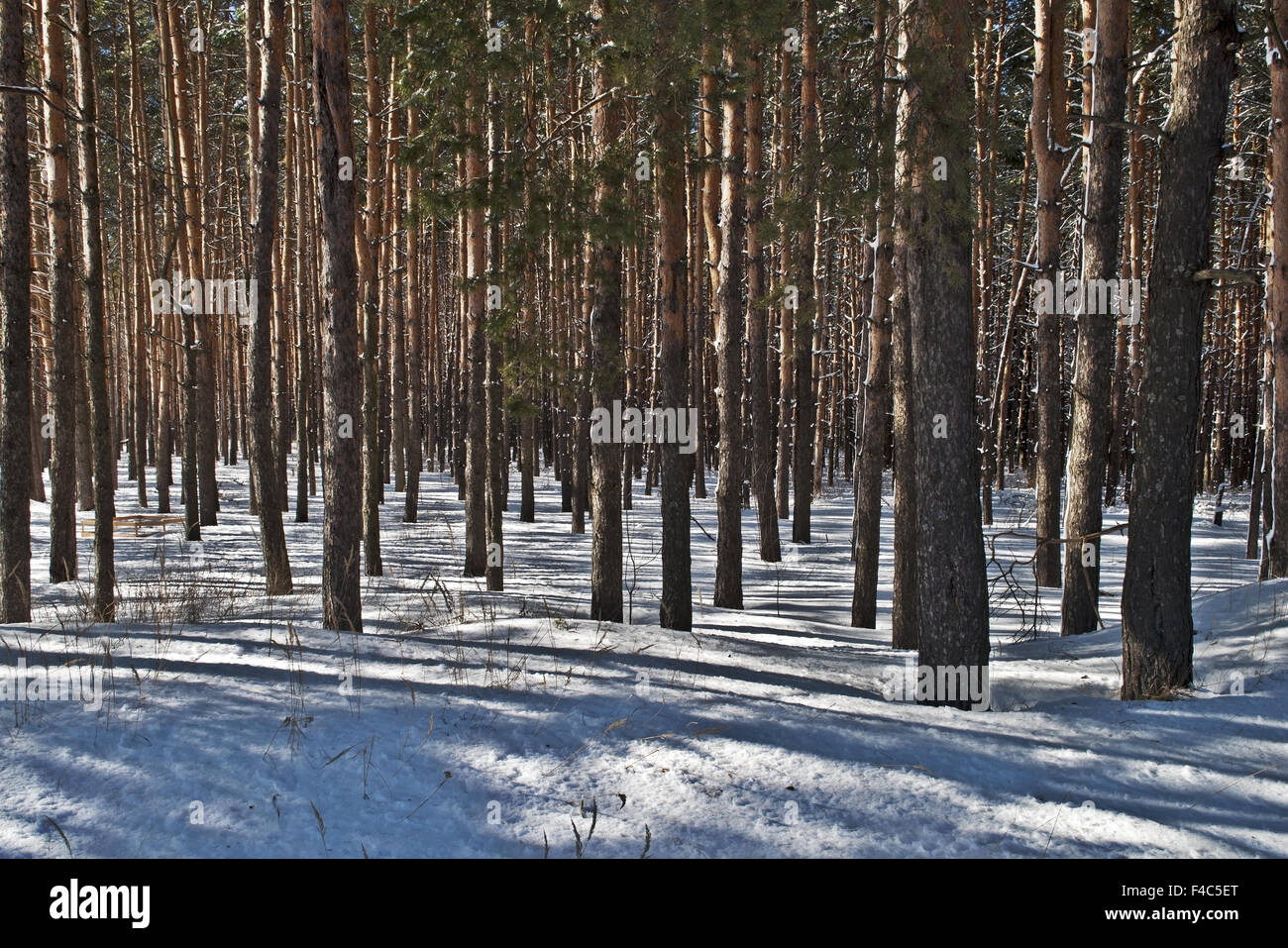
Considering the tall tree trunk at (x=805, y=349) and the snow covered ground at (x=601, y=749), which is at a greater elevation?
the tall tree trunk at (x=805, y=349)

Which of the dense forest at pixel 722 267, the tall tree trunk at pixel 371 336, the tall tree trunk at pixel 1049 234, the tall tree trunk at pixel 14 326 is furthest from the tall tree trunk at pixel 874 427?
the tall tree trunk at pixel 14 326

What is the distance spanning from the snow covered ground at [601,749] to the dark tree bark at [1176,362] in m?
0.42

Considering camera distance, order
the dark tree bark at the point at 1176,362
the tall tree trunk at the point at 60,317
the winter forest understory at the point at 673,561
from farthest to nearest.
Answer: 1. the tall tree trunk at the point at 60,317
2. the dark tree bark at the point at 1176,362
3. the winter forest understory at the point at 673,561

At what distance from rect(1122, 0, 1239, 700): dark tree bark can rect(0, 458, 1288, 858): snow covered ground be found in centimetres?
42

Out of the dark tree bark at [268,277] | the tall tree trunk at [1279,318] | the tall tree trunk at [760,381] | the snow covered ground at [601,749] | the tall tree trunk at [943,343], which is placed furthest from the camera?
the tall tree trunk at [760,381]

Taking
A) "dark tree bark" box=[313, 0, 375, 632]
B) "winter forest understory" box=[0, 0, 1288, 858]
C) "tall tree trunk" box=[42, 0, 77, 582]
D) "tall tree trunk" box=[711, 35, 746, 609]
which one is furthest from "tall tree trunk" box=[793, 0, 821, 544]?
"tall tree trunk" box=[42, 0, 77, 582]

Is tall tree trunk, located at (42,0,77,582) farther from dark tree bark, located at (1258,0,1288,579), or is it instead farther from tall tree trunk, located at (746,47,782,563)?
dark tree bark, located at (1258,0,1288,579)

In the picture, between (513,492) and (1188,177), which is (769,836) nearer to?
(1188,177)

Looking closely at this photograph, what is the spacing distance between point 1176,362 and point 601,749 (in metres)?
4.22

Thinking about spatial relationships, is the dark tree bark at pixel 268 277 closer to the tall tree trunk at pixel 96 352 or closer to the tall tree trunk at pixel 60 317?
the tall tree trunk at pixel 96 352

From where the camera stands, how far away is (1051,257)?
10953mm

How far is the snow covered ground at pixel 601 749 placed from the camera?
3.74m

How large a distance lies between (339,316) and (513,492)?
20211 millimetres
